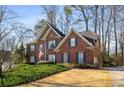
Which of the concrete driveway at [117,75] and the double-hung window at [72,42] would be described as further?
the double-hung window at [72,42]

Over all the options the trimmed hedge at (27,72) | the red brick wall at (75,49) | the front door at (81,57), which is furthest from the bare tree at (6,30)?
the front door at (81,57)

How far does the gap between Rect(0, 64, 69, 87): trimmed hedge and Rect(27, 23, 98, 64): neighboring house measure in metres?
0.10

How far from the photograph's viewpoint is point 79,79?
8.34 m

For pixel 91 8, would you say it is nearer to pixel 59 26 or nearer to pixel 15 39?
pixel 59 26

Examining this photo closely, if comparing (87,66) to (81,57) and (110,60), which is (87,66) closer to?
(81,57)

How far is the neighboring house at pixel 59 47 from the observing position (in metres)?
8.39

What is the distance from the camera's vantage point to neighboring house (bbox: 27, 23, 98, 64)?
8391 mm

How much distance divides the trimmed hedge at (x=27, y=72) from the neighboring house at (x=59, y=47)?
96mm

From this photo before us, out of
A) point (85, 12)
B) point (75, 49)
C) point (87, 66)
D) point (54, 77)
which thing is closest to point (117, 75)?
point (87, 66)

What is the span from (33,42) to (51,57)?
337 millimetres

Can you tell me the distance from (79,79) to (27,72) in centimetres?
75

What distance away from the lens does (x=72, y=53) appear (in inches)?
332

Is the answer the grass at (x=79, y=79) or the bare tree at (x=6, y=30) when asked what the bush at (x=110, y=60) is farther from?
the bare tree at (x=6, y=30)

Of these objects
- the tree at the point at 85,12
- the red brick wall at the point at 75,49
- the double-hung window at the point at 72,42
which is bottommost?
the red brick wall at the point at 75,49
